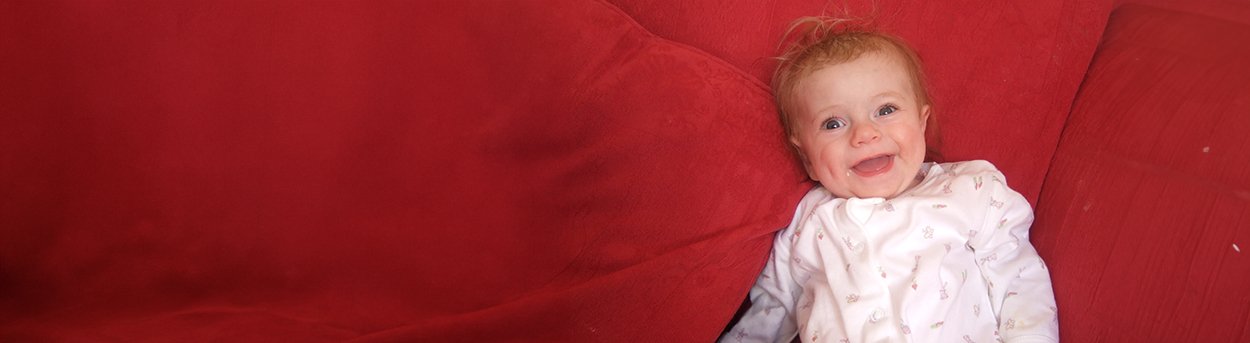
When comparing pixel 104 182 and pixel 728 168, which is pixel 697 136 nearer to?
pixel 728 168

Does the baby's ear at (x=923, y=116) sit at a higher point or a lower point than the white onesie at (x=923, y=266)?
higher

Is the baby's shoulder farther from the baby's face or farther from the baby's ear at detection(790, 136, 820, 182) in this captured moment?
the baby's ear at detection(790, 136, 820, 182)

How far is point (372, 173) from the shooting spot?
49.6 inches

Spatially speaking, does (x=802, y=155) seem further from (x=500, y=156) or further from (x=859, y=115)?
(x=500, y=156)

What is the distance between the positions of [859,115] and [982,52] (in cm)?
25

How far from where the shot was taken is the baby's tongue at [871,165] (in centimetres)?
119

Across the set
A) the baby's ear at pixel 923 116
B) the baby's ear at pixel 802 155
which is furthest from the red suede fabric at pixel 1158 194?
the baby's ear at pixel 802 155

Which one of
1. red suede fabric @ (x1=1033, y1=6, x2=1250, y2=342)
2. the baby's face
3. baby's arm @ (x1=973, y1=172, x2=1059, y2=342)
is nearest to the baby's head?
the baby's face

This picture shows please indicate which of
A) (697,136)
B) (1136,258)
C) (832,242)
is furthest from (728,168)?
(1136,258)

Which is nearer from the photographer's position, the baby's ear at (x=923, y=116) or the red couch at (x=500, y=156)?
the red couch at (x=500, y=156)

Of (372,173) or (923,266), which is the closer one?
(923,266)

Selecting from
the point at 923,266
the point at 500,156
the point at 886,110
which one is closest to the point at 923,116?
the point at 886,110

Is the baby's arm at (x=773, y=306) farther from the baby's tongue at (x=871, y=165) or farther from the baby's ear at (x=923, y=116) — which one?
the baby's ear at (x=923, y=116)

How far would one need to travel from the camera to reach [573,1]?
127 cm
